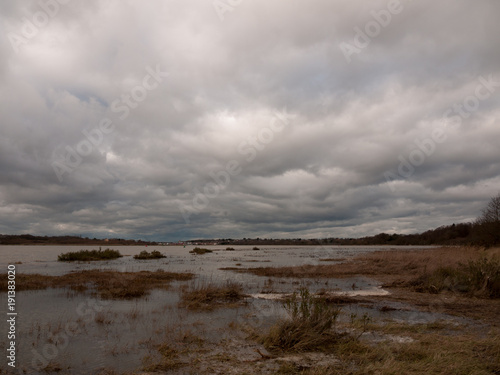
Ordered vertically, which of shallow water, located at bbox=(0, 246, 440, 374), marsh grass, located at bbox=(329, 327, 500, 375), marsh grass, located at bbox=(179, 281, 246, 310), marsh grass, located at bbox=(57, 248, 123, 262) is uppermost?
marsh grass, located at bbox=(329, 327, 500, 375)

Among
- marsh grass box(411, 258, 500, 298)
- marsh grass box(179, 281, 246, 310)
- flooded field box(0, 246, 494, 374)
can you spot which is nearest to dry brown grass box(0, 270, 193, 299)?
flooded field box(0, 246, 494, 374)

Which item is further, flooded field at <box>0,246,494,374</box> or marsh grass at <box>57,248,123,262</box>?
marsh grass at <box>57,248,123,262</box>

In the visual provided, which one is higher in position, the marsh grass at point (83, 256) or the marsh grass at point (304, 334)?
the marsh grass at point (304, 334)

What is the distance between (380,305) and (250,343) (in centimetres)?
882

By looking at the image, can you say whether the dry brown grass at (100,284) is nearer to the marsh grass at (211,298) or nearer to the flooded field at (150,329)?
the flooded field at (150,329)

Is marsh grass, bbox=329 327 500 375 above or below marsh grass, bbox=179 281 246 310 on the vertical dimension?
above

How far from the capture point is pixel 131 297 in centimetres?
1741

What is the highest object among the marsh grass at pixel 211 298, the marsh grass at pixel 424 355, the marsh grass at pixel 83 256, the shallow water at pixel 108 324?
the marsh grass at pixel 424 355

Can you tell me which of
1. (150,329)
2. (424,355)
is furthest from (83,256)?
(424,355)

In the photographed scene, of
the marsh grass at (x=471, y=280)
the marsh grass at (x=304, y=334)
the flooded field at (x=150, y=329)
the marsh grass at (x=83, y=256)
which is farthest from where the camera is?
the marsh grass at (x=83, y=256)

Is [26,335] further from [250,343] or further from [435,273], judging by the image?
[435,273]

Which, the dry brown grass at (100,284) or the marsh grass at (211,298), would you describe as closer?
the marsh grass at (211,298)

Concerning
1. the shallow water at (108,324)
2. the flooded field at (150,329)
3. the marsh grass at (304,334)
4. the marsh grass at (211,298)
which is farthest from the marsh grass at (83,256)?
the marsh grass at (304,334)

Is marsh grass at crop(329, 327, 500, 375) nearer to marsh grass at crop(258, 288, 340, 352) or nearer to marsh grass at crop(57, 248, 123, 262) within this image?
marsh grass at crop(258, 288, 340, 352)
